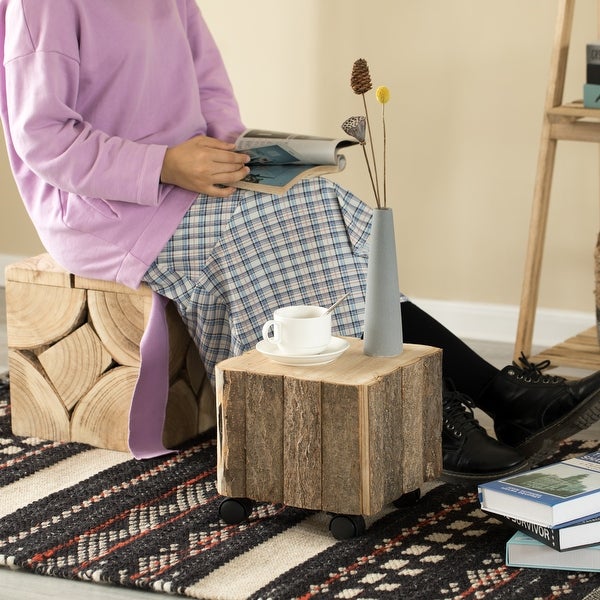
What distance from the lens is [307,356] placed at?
1618 mm

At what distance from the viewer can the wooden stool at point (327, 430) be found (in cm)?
157

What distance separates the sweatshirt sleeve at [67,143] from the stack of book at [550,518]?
77 cm

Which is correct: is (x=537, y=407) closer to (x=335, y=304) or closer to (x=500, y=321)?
(x=335, y=304)

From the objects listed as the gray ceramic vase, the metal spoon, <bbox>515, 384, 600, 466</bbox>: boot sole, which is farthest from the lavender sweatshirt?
<bbox>515, 384, 600, 466</bbox>: boot sole

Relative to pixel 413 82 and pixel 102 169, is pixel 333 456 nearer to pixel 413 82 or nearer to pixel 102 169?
pixel 102 169

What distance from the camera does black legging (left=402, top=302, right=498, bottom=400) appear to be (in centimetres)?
191

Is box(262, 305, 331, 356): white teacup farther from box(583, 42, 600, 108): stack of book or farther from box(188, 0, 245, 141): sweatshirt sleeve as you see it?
box(583, 42, 600, 108): stack of book

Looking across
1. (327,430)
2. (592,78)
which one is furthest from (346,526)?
(592,78)

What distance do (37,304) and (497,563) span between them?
974 millimetres

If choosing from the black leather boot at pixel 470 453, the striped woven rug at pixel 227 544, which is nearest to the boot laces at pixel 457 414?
the black leather boot at pixel 470 453

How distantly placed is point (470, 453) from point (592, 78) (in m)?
0.91

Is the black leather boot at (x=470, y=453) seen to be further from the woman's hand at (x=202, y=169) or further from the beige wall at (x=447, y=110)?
the beige wall at (x=447, y=110)

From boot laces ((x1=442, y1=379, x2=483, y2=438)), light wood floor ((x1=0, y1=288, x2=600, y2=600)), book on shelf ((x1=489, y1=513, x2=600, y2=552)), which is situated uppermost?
boot laces ((x1=442, y1=379, x2=483, y2=438))

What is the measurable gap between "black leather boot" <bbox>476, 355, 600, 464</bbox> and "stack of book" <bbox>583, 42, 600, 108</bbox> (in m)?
0.62
